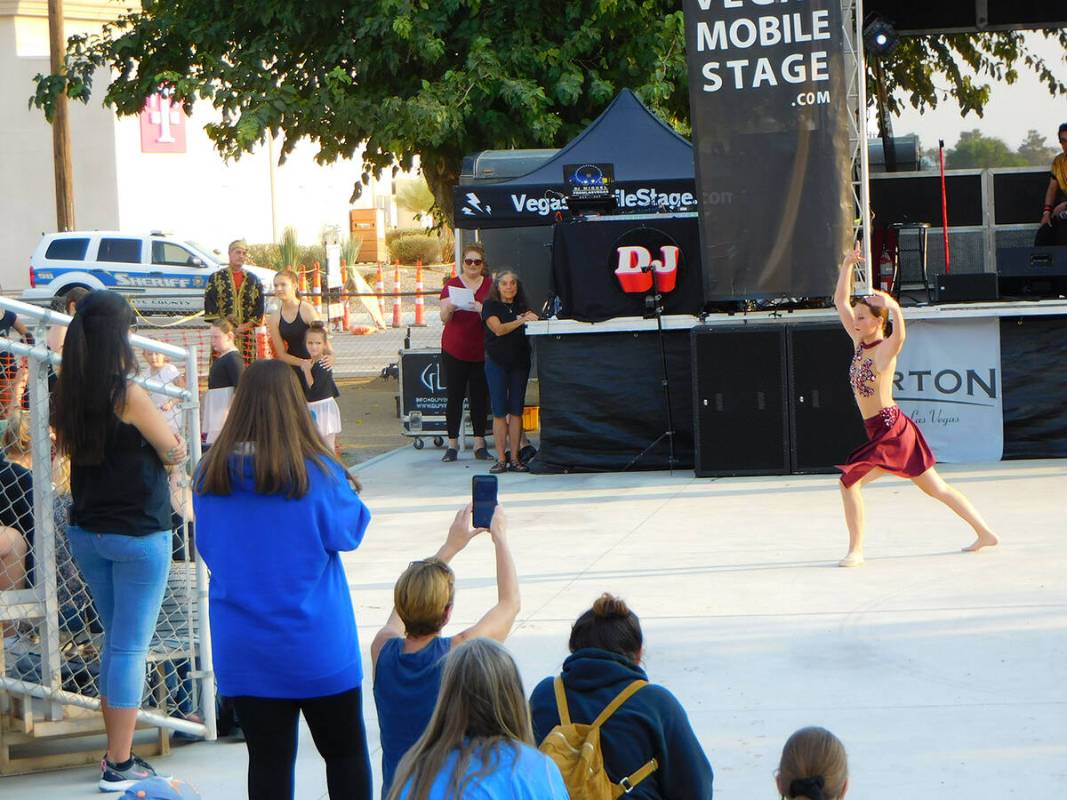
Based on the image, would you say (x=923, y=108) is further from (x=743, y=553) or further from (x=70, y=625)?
(x=70, y=625)

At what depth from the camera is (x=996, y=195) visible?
15.9m

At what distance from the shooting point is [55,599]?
5332mm

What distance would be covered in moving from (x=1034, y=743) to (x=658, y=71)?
44.1ft

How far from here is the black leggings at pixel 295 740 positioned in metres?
4.03

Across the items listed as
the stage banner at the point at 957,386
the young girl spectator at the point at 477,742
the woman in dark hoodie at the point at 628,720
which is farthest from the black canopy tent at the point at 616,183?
the young girl spectator at the point at 477,742

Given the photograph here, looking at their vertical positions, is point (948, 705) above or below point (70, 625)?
below

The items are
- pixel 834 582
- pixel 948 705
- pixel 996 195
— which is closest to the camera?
pixel 948 705

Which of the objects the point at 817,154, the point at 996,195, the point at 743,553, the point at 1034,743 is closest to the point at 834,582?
the point at 743,553

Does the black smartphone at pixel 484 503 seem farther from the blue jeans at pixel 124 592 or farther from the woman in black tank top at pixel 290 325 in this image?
the woman in black tank top at pixel 290 325

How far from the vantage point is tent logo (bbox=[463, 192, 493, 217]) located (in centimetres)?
1452

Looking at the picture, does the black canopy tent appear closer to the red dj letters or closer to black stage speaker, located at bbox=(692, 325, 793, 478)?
the red dj letters

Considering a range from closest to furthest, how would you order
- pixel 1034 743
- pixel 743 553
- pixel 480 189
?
pixel 1034 743, pixel 743 553, pixel 480 189

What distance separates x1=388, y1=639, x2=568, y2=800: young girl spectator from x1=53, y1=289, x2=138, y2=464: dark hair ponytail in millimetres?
2343

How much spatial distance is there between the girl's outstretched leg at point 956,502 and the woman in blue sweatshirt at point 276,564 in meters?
4.87
